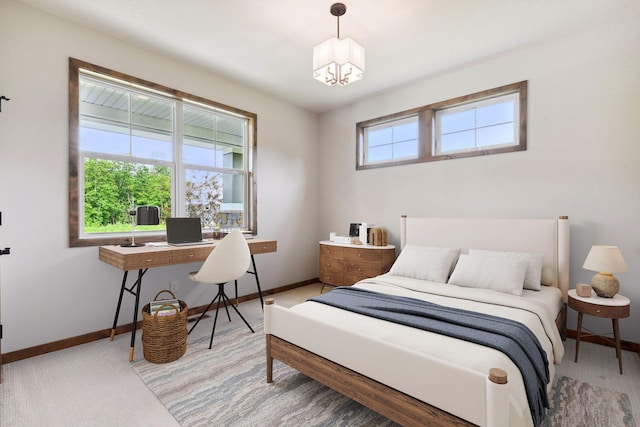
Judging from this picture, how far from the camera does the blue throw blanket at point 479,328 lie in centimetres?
141

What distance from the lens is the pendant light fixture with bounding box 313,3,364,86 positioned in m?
2.22

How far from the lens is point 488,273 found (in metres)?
2.47

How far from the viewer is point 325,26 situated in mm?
2549

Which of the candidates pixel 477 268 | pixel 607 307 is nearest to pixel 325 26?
pixel 477 268

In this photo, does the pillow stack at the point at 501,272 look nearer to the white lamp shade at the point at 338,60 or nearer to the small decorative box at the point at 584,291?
the small decorative box at the point at 584,291

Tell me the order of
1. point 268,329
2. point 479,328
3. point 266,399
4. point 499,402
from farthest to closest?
point 268,329 < point 266,399 < point 479,328 < point 499,402

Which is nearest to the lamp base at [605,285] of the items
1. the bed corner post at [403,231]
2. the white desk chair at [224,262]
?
the bed corner post at [403,231]

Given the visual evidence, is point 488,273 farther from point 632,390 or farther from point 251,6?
point 251,6

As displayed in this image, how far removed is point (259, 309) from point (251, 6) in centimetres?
304

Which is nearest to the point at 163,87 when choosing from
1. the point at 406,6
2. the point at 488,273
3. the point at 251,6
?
the point at 251,6

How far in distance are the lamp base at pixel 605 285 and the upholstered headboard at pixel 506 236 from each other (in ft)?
0.92

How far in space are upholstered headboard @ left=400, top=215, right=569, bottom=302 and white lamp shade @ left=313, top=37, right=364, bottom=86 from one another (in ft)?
6.15

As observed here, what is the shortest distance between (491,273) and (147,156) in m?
3.48

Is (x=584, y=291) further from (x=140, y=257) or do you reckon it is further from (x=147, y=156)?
(x=147, y=156)
